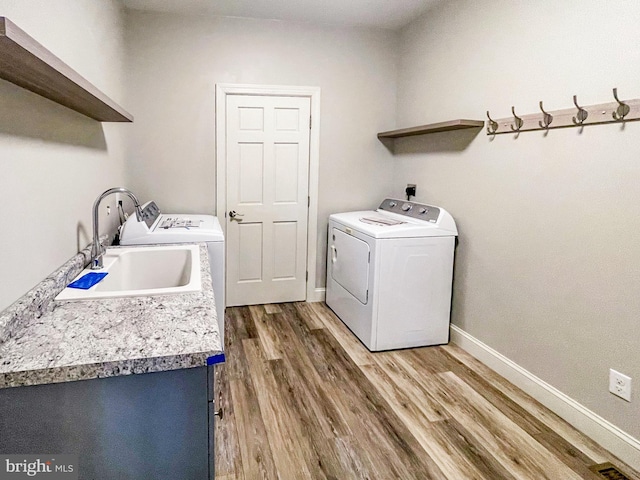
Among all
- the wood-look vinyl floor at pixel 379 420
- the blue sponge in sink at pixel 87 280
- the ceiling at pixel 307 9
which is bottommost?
the wood-look vinyl floor at pixel 379 420

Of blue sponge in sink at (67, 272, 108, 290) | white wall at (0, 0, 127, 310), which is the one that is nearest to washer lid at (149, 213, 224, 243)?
white wall at (0, 0, 127, 310)

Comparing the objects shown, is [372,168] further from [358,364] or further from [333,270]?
[358,364]

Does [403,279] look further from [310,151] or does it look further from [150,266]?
[150,266]

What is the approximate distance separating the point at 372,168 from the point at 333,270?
1046mm

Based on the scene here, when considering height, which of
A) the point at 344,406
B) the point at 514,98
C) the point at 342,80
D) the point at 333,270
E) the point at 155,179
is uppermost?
the point at 342,80

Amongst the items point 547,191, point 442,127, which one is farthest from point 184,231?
point 547,191

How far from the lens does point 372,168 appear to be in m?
4.23

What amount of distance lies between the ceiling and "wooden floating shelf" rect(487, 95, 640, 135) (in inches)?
51.3

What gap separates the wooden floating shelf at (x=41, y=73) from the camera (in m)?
0.93

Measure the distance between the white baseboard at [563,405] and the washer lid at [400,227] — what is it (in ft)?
2.54

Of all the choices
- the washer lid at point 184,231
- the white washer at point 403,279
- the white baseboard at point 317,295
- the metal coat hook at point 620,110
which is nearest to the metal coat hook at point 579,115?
the metal coat hook at point 620,110

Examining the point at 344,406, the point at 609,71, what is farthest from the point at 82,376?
the point at 609,71

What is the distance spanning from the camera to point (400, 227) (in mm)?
3197

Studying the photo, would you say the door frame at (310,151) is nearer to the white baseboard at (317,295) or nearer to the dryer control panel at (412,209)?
the white baseboard at (317,295)
